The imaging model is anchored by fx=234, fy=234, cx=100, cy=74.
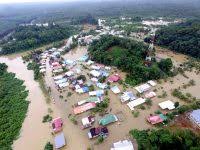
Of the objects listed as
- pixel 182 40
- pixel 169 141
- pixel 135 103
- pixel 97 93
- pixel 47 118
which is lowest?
pixel 47 118

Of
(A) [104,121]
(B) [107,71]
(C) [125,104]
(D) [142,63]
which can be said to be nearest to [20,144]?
(A) [104,121]

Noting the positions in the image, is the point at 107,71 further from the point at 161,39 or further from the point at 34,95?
the point at 161,39

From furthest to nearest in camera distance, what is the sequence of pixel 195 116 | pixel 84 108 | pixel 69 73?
pixel 69 73, pixel 84 108, pixel 195 116

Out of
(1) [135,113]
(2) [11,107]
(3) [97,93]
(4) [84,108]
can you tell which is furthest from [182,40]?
(2) [11,107]

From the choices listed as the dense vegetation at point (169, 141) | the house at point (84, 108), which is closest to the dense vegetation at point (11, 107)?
the house at point (84, 108)

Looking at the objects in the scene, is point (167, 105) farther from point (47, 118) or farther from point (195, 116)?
point (47, 118)

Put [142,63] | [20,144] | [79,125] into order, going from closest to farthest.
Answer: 1. [20,144]
2. [79,125]
3. [142,63]

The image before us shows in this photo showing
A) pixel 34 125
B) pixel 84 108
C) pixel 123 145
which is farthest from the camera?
pixel 84 108
